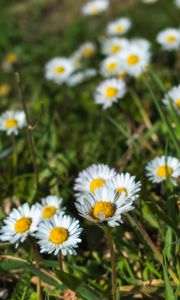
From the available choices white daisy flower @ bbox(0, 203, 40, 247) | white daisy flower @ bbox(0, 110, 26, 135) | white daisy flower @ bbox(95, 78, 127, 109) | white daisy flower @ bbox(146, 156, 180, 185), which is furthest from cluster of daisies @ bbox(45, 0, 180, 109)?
A: white daisy flower @ bbox(0, 203, 40, 247)

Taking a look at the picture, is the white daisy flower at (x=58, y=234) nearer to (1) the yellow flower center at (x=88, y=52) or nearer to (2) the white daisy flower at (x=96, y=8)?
(1) the yellow flower center at (x=88, y=52)

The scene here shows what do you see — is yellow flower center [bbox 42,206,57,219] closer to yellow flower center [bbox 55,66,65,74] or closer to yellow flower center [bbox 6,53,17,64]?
yellow flower center [bbox 55,66,65,74]

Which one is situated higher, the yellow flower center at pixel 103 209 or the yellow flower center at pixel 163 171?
the yellow flower center at pixel 163 171

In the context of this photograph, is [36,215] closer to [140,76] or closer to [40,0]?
[140,76]

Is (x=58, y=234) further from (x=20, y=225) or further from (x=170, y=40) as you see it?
(x=170, y=40)

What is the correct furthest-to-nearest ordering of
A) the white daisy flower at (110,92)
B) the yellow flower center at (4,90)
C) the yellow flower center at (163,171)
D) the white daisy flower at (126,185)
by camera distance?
1. the yellow flower center at (4,90)
2. the white daisy flower at (110,92)
3. the yellow flower center at (163,171)
4. the white daisy flower at (126,185)

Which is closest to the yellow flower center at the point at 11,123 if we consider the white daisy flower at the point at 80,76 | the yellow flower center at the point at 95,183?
the yellow flower center at the point at 95,183

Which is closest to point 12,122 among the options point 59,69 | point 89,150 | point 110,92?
point 89,150
